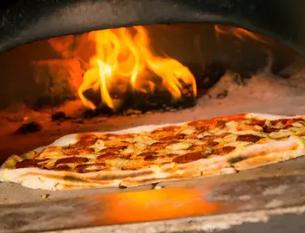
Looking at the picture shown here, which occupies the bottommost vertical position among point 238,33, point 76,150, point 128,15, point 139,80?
point 76,150

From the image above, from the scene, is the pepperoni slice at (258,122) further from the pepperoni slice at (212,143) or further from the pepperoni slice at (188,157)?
the pepperoni slice at (188,157)

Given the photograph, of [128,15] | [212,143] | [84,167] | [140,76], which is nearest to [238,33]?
[140,76]

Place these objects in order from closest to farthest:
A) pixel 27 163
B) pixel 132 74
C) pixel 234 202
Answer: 1. pixel 234 202
2. pixel 27 163
3. pixel 132 74

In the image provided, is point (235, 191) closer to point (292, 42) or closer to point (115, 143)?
point (292, 42)

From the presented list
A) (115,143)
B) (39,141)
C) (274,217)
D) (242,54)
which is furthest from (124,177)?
(242,54)

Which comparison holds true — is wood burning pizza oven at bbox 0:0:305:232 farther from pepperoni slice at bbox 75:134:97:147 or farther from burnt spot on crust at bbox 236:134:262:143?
burnt spot on crust at bbox 236:134:262:143

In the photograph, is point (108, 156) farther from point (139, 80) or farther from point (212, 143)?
point (139, 80)

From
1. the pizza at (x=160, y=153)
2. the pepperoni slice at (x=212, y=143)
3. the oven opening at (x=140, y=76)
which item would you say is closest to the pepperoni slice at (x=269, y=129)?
the pizza at (x=160, y=153)
